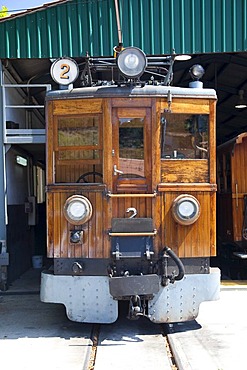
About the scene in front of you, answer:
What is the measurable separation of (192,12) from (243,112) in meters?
6.85

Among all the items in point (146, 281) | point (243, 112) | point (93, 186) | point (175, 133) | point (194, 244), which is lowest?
point (146, 281)

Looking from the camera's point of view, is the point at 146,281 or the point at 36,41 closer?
the point at 146,281

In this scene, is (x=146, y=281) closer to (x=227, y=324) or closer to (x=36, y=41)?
(x=227, y=324)

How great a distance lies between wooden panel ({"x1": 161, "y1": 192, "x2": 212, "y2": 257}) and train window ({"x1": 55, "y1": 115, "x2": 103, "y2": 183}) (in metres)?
0.93

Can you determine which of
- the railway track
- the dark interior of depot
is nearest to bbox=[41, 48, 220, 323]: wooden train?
the railway track

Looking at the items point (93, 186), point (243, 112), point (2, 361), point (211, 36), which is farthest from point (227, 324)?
point (243, 112)

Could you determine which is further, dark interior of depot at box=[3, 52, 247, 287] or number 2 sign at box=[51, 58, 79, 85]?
dark interior of depot at box=[3, 52, 247, 287]

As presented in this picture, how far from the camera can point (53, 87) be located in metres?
11.6

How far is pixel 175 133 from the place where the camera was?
5.97m

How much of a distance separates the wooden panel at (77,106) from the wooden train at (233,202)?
4.24m

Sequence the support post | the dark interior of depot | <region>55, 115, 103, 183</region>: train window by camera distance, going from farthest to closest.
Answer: the dark interior of depot < the support post < <region>55, 115, 103, 183</region>: train window

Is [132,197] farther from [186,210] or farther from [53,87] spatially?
[53,87]

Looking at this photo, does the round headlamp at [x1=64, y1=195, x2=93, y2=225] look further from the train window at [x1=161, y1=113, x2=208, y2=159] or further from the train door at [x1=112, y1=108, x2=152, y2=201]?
the train window at [x1=161, y1=113, x2=208, y2=159]

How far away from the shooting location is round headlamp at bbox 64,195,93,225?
5715 millimetres
